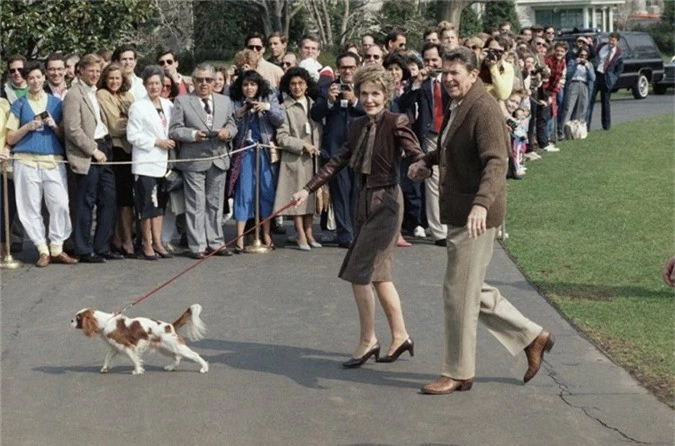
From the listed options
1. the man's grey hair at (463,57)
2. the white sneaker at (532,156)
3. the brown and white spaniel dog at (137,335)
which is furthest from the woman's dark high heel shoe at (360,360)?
the white sneaker at (532,156)

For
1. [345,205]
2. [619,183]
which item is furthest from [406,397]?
[619,183]

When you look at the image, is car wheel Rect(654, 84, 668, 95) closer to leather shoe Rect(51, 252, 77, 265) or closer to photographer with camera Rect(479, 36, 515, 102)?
photographer with camera Rect(479, 36, 515, 102)

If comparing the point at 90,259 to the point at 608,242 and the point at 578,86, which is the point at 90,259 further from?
the point at 578,86

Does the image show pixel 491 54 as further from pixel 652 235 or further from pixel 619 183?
pixel 619 183

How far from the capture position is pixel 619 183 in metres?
19.4

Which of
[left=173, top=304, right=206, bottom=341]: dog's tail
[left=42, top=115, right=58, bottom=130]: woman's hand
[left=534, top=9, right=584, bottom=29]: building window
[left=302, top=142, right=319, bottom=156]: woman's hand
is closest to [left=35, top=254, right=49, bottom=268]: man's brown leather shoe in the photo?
[left=42, top=115, right=58, bottom=130]: woman's hand

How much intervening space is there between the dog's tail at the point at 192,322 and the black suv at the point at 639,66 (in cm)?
3117

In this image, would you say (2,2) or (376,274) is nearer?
(376,274)

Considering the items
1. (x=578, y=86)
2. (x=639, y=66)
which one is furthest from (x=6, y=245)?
(x=639, y=66)

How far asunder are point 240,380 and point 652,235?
7270 millimetres

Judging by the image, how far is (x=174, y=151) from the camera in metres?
14.1

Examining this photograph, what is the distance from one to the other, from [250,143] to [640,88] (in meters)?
27.9

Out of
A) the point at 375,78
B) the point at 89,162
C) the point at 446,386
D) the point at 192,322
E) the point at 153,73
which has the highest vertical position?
the point at 375,78

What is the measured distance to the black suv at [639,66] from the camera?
3978 centimetres
